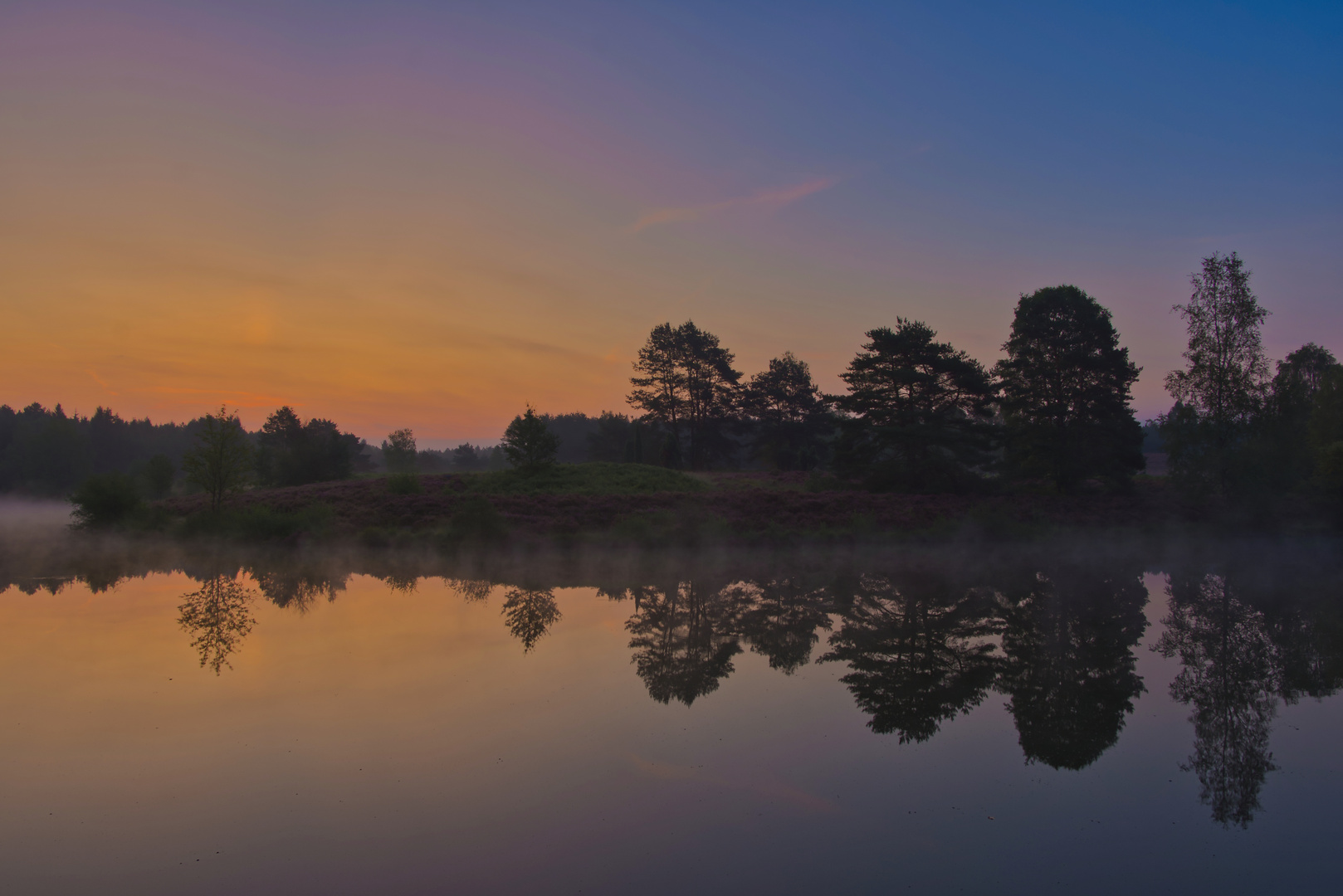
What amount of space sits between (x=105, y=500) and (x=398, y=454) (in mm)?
58014

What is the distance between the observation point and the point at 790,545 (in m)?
24.0

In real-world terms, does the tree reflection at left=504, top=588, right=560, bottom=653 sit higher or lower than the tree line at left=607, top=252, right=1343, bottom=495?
lower

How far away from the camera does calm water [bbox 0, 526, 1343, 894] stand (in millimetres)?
5738

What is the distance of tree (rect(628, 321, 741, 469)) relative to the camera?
69.7m

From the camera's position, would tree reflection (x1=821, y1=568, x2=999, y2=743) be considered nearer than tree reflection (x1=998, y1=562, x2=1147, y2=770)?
No

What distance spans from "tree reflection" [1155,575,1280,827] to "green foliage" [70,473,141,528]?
35.0 metres

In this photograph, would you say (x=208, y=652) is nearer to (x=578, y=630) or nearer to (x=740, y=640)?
(x=578, y=630)

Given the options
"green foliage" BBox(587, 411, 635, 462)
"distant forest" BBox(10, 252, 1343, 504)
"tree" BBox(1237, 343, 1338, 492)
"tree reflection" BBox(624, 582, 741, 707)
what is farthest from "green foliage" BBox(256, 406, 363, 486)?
"tree" BBox(1237, 343, 1338, 492)

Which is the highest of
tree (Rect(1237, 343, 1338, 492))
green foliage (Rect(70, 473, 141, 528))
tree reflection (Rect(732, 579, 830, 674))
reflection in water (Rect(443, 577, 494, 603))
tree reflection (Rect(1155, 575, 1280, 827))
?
tree (Rect(1237, 343, 1338, 492))

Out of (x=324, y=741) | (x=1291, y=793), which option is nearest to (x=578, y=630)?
(x=324, y=741)

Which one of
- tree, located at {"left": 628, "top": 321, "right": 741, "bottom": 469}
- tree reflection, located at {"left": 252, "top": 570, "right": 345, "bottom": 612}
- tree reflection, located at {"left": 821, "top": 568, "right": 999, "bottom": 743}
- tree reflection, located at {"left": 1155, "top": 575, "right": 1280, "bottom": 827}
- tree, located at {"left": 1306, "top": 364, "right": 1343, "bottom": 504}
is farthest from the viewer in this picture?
tree, located at {"left": 628, "top": 321, "right": 741, "bottom": 469}

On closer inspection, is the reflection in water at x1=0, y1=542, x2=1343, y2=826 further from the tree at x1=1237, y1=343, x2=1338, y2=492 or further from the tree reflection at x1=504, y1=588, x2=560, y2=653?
the tree at x1=1237, y1=343, x2=1338, y2=492

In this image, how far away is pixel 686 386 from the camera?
6994cm

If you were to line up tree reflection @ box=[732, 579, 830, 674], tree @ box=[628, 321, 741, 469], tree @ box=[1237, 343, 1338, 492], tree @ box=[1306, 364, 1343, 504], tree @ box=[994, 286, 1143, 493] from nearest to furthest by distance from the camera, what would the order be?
1. tree reflection @ box=[732, 579, 830, 674]
2. tree @ box=[1306, 364, 1343, 504]
3. tree @ box=[1237, 343, 1338, 492]
4. tree @ box=[994, 286, 1143, 493]
5. tree @ box=[628, 321, 741, 469]
